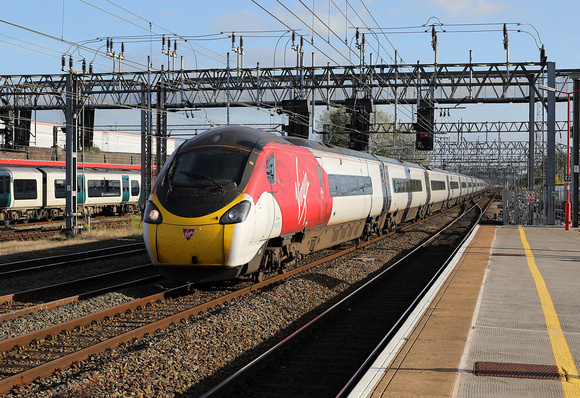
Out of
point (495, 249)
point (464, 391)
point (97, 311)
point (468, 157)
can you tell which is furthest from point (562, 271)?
point (468, 157)

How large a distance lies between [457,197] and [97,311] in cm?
4738

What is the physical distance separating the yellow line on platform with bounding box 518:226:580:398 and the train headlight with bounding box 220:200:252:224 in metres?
5.12

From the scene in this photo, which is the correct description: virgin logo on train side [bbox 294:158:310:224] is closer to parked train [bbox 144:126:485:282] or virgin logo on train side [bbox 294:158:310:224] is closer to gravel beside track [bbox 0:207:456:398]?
parked train [bbox 144:126:485:282]

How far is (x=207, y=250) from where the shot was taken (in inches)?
420

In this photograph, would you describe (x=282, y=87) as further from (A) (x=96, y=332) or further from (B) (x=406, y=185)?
(A) (x=96, y=332)

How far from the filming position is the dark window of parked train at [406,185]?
2497 cm

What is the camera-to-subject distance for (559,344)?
730 cm

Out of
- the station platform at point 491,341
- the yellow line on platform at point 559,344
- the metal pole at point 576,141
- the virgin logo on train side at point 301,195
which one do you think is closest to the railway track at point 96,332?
the virgin logo on train side at point 301,195

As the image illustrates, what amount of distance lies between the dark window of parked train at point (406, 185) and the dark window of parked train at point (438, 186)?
499 centimetres

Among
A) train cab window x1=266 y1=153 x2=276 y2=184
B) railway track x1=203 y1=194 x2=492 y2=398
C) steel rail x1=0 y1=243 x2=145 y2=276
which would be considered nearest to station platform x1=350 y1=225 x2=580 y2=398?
railway track x1=203 y1=194 x2=492 y2=398

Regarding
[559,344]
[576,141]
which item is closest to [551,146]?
[576,141]

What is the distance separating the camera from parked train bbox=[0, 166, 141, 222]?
102ft

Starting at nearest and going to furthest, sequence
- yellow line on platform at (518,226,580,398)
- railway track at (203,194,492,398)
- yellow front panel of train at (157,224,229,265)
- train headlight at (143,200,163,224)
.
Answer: yellow line on platform at (518,226,580,398), railway track at (203,194,492,398), yellow front panel of train at (157,224,229,265), train headlight at (143,200,163,224)

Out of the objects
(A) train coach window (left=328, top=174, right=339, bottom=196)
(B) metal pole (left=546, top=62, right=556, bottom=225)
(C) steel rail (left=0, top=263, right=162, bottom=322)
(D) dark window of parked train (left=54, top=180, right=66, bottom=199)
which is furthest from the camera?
(D) dark window of parked train (left=54, top=180, right=66, bottom=199)
